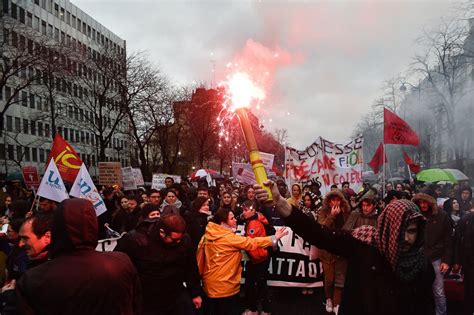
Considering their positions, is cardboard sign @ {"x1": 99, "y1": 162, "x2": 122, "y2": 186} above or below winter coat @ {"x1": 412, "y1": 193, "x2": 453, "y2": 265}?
above

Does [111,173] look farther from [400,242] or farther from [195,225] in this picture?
[400,242]

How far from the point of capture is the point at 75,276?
253cm

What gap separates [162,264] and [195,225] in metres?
1.91

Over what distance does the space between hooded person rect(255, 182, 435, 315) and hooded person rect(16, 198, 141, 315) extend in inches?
45.0

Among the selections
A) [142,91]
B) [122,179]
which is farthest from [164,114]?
[122,179]

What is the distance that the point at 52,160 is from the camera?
7906mm

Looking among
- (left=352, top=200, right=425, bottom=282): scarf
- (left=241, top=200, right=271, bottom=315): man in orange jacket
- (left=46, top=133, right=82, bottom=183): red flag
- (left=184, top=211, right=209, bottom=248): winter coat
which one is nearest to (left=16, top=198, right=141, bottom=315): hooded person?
(left=352, top=200, right=425, bottom=282): scarf

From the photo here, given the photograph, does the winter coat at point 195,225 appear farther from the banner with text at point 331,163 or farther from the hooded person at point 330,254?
the banner with text at point 331,163

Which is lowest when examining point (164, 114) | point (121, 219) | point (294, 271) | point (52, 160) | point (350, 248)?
point (294, 271)

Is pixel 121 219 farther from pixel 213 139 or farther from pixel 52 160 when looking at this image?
pixel 213 139

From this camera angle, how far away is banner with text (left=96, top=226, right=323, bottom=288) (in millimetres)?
8008

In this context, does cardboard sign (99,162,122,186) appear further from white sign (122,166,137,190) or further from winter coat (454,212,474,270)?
winter coat (454,212,474,270)

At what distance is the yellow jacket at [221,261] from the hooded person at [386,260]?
7.51 ft

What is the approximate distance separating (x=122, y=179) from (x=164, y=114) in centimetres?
1758
